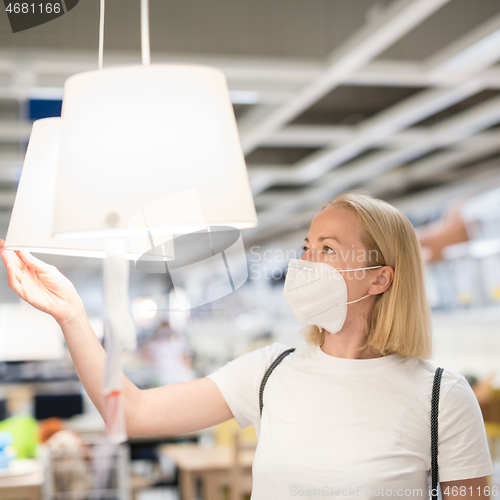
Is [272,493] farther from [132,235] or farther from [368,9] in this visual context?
[368,9]

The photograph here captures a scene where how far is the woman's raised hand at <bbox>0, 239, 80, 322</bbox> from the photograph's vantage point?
3.12ft

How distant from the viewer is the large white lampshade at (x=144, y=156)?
0.68 meters

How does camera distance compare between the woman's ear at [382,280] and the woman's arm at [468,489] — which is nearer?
the woman's arm at [468,489]

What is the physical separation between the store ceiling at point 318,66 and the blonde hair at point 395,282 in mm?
409

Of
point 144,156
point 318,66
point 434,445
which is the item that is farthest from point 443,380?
point 318,66

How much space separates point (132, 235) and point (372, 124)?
136 inches

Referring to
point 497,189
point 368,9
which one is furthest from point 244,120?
point 497,189

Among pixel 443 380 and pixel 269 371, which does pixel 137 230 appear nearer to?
pixel 269 371

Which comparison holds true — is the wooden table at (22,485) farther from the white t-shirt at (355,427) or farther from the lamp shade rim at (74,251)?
the lamp shade rim at (74,251)

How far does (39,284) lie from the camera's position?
99 cm

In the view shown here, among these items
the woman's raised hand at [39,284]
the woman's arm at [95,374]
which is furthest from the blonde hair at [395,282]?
the woman's raised hand at [39,284]

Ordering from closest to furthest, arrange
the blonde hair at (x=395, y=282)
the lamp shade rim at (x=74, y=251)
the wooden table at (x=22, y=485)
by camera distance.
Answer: the lamp shade rim at (x=74, y=251), the blonde hair at (x=395, y=282), the wooden table at (x=22, y=485)

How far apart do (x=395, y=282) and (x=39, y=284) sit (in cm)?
70

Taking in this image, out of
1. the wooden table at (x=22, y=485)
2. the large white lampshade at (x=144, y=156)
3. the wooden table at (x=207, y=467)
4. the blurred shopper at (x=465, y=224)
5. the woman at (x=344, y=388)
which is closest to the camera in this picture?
the large white lampshade at (x=144, y=156)
